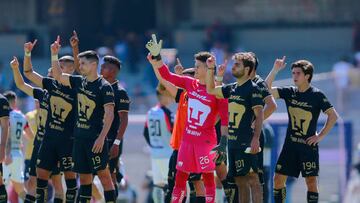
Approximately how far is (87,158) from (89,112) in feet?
1.89

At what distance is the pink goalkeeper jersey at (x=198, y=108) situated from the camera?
55.4 feet

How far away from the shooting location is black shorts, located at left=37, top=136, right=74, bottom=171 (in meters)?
17.4

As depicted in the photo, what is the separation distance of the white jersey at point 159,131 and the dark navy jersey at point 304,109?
330 cm

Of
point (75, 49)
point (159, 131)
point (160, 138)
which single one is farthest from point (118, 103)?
point (160, 138)

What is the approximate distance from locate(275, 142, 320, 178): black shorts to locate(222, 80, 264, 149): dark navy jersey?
0.87 metres

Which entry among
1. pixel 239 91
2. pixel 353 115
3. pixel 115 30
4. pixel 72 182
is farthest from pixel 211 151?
pixel 115 30

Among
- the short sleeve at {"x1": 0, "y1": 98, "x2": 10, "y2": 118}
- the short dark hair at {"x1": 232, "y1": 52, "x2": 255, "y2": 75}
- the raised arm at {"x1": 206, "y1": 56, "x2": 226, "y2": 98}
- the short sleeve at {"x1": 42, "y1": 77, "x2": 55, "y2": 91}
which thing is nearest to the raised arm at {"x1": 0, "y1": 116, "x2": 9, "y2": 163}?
the short sleeve at {"x1": 0, "y1": 98, "x2": 10, "y2": 118}

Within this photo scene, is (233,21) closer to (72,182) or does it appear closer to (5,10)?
(5,10)

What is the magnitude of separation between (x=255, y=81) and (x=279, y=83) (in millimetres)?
14848

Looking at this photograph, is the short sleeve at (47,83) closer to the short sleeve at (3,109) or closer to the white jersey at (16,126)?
the short sleeve at (3,109)

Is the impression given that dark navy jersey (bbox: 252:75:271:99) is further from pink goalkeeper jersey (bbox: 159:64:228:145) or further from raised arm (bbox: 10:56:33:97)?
raised arm (bbox: 10:56:33:97)

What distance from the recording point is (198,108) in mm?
16891

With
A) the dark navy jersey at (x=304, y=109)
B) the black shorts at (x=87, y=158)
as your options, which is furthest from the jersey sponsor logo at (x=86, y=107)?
the dark navy jersey at (x=304, y=109)

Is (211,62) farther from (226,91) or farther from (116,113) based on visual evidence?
(116,113)
